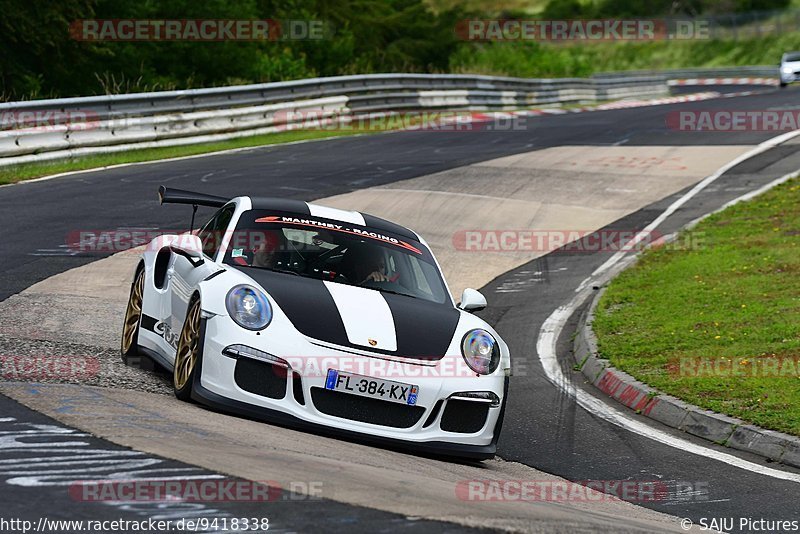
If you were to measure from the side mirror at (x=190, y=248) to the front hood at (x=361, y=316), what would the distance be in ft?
1.05

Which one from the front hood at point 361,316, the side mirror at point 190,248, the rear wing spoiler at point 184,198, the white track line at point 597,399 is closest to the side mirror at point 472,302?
the front hood at point 361,316

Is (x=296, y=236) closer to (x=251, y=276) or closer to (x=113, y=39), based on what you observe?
(x=251, y=276)

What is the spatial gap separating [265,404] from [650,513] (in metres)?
2.24

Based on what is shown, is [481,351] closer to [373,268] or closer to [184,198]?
[373,268]

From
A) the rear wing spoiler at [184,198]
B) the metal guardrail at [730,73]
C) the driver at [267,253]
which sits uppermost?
the metal guardrail at [730,73]

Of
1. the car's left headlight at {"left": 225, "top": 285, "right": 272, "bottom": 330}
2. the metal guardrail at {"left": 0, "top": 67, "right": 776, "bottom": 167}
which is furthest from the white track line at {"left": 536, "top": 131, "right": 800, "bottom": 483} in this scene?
the metal guardrail at {"left": 0, "top": 67, "right": 776, "bottom": 167}

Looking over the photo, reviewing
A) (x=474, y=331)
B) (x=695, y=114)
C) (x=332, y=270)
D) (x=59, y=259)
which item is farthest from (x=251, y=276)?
(x=695, y=114)

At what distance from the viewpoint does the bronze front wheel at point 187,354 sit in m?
7.26

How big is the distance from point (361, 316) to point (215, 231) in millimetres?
1869

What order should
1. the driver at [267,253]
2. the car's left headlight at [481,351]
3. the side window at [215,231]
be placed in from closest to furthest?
the car's left headlight at [481,351], the driver at [267,253], the side window at [215,231]

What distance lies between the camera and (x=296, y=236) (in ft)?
28.2

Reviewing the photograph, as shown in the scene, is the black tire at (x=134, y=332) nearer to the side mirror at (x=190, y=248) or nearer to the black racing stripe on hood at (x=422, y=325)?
the side mirror at (x=190, y=248)

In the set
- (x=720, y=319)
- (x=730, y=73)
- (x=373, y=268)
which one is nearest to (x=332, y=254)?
(x=373, y=268)

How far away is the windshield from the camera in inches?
326
